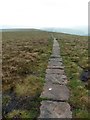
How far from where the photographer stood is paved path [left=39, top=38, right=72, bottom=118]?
1478 cm

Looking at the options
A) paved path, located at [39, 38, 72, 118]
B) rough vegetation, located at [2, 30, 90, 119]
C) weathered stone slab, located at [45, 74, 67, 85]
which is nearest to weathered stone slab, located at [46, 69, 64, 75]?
paved path, located at [39, 38, 72, 118]

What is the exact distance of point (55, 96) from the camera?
17375mm

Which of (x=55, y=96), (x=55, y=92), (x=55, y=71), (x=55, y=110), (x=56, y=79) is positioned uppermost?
(x=55, y=71)

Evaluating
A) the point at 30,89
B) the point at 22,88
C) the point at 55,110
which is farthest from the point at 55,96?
the point at 22,88

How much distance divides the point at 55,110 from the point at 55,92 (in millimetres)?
3194

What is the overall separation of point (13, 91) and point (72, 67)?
9443mm

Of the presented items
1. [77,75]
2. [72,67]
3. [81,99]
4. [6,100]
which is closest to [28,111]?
[6,100]

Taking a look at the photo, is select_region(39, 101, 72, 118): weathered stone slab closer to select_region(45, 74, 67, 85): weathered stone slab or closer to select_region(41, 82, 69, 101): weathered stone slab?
select_region(41, 82, 69, 101): weathered stone slab

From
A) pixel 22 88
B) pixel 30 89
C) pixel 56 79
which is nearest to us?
pixel 30 89

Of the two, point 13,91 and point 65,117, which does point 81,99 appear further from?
point 13,91

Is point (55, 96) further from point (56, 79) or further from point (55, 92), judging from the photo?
point (56, 79)

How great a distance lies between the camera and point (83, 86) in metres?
20.2

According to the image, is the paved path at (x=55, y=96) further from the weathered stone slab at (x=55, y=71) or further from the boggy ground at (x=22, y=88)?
the boggy ground at (x=22, y=88)

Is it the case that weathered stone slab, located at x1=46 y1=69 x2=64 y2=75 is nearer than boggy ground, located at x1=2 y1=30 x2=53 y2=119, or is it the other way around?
boggy ground, located at x1=2 y1=30 x2=53 y2=119
